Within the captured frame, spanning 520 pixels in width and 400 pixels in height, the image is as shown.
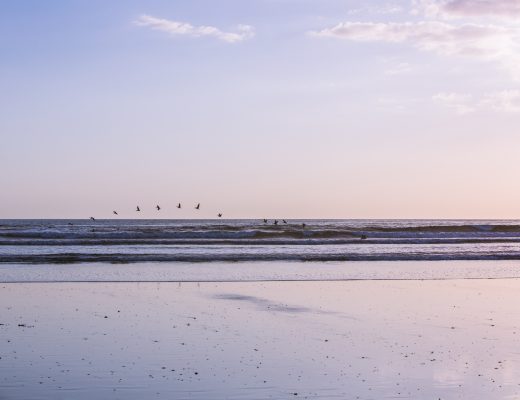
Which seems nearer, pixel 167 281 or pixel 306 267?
pixel 167 281

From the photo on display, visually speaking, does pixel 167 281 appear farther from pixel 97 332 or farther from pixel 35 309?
pixel 97 332

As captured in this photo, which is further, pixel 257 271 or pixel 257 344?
pixel 257 271

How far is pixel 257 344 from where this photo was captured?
12719 mm

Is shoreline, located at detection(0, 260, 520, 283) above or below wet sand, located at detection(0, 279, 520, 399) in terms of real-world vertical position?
above

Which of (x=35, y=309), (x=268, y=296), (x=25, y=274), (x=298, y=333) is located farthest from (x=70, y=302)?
(x=25, y=274)

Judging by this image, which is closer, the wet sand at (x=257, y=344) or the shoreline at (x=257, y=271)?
the wet sand at (x=257, y=344)

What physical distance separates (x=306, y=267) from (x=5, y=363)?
18.3m

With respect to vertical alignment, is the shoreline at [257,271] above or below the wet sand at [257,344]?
above

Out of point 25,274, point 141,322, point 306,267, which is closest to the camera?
point 141,322

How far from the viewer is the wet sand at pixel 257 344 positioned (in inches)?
390

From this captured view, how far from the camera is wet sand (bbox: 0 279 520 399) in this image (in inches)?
390

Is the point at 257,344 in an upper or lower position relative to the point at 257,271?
lower

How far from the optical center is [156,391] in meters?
9.63

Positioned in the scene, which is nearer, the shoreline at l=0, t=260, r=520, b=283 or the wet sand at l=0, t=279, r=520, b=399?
the wet sand at l=0, t=279, r=520, b=399
